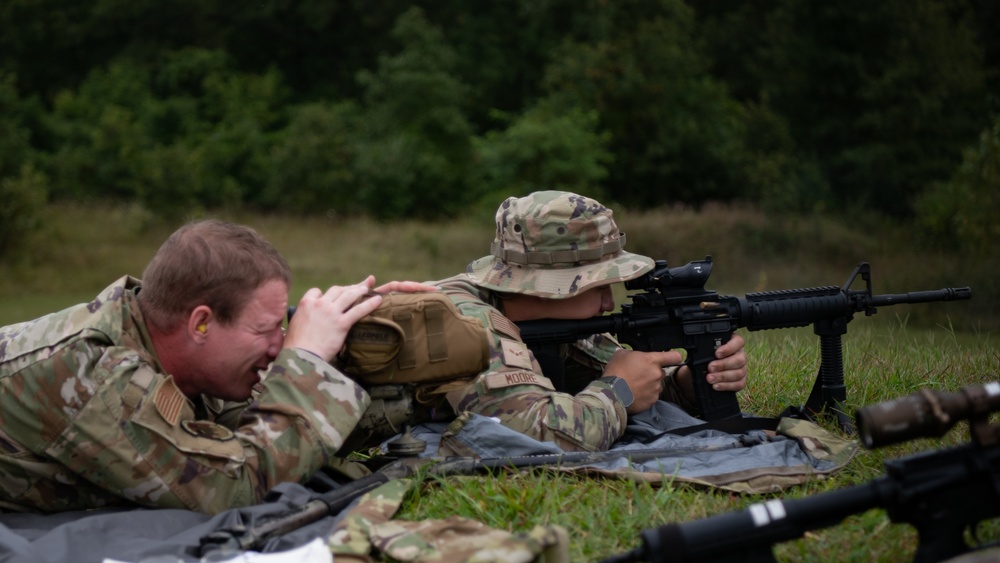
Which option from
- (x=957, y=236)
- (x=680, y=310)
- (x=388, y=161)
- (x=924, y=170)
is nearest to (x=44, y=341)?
(x=680, y=310)

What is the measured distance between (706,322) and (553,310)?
74 cm

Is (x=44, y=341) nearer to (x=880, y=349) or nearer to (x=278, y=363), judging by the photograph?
(x=278, y=363)

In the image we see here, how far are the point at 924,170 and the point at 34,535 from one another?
91.1 feet

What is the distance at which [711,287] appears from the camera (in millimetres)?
20375

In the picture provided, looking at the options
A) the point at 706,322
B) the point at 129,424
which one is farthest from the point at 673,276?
the point at 129,424

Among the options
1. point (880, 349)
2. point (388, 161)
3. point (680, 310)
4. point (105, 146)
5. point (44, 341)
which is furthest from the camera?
point (105, 146)

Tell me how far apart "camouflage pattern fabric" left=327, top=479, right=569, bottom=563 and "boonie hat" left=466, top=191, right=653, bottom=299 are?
4.47ft

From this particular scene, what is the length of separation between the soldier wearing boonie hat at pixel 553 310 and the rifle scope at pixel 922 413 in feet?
5.20

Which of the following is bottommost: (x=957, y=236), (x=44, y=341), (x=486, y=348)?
(x=957, y=236)

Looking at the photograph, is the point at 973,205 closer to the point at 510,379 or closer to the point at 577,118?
the point at 577,118

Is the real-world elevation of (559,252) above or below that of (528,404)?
above

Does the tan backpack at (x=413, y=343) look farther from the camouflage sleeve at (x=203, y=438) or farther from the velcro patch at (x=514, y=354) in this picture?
the velcro patch at (x=514, y=354)

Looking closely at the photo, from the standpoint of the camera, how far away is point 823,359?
5004mm

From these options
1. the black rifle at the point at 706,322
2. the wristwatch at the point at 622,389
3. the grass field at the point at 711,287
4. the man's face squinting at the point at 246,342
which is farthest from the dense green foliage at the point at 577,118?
the man's face squinting at the point at 246,342
